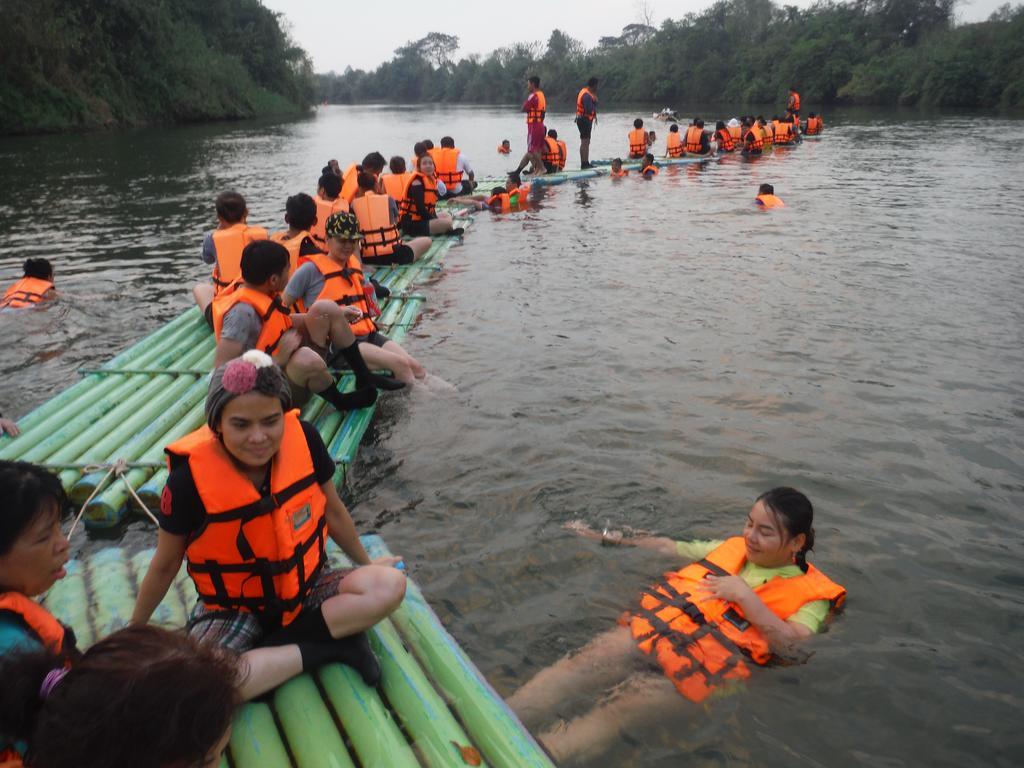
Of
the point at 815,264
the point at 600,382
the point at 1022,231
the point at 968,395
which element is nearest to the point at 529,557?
the point at 600,382

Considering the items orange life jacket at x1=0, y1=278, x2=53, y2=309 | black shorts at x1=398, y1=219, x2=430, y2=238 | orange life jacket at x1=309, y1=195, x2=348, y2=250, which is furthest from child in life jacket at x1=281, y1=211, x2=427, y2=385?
black shorts at x1=398, y1=219, x2=430, y2=238

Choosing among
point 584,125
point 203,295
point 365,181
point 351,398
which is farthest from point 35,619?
point 584,125

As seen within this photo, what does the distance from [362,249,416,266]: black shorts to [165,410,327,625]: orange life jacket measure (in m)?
6.77

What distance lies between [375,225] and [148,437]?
195 inches

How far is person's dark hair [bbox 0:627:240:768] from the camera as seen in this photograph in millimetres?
1317

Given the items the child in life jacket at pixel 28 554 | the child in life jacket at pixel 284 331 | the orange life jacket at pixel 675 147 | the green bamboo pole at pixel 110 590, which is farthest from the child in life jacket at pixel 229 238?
the orange life jacket at pixel 675 147

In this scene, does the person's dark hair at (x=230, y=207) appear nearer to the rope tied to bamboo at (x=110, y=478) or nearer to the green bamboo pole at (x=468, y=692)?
the rope tied to bamboo at (x=110, y=478)

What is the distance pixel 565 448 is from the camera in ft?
16.9

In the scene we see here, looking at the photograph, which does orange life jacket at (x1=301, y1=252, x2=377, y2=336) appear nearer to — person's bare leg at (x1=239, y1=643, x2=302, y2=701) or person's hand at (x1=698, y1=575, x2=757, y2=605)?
person's bare leg at (x1=239, y1=643, x2=302, y2=701)

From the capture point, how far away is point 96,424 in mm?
5090

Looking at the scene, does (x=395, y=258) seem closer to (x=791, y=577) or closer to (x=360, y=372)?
(x=360, y=372)

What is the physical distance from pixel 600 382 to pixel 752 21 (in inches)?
2473

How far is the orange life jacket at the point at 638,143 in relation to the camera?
66.8ft

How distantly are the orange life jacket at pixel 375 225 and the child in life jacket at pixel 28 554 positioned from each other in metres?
7.05
